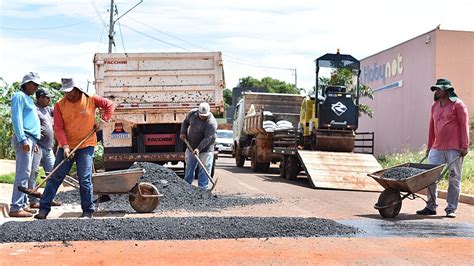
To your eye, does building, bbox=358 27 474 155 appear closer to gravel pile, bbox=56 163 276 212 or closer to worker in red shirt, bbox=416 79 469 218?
gravel pile, bbox=56 163 276 212

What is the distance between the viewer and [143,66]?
17.0 meters

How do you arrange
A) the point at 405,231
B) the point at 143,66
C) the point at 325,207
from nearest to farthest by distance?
1. the point at 405,231
2. the point at 325,207
3. the point at 143,66

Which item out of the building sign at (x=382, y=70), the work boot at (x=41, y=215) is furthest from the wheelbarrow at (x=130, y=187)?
Answer: the building sign at (x=382, y=70)

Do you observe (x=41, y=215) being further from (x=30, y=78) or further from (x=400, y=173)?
(x=400, y=173)

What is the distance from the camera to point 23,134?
31.0 ft

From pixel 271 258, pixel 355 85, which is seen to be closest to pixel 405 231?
pixel 271 258

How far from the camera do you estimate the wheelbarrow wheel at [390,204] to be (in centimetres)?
1025

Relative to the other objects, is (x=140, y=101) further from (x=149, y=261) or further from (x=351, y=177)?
(x=149, y=261)

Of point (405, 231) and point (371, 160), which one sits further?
point (371, 160)

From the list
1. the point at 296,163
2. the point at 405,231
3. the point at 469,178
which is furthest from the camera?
the point at 296,163

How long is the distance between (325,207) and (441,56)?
1596 centimetres

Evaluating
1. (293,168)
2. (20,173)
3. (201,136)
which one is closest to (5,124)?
(293,168)

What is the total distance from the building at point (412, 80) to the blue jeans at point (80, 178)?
751 inches

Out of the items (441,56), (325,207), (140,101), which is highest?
(441,56)
